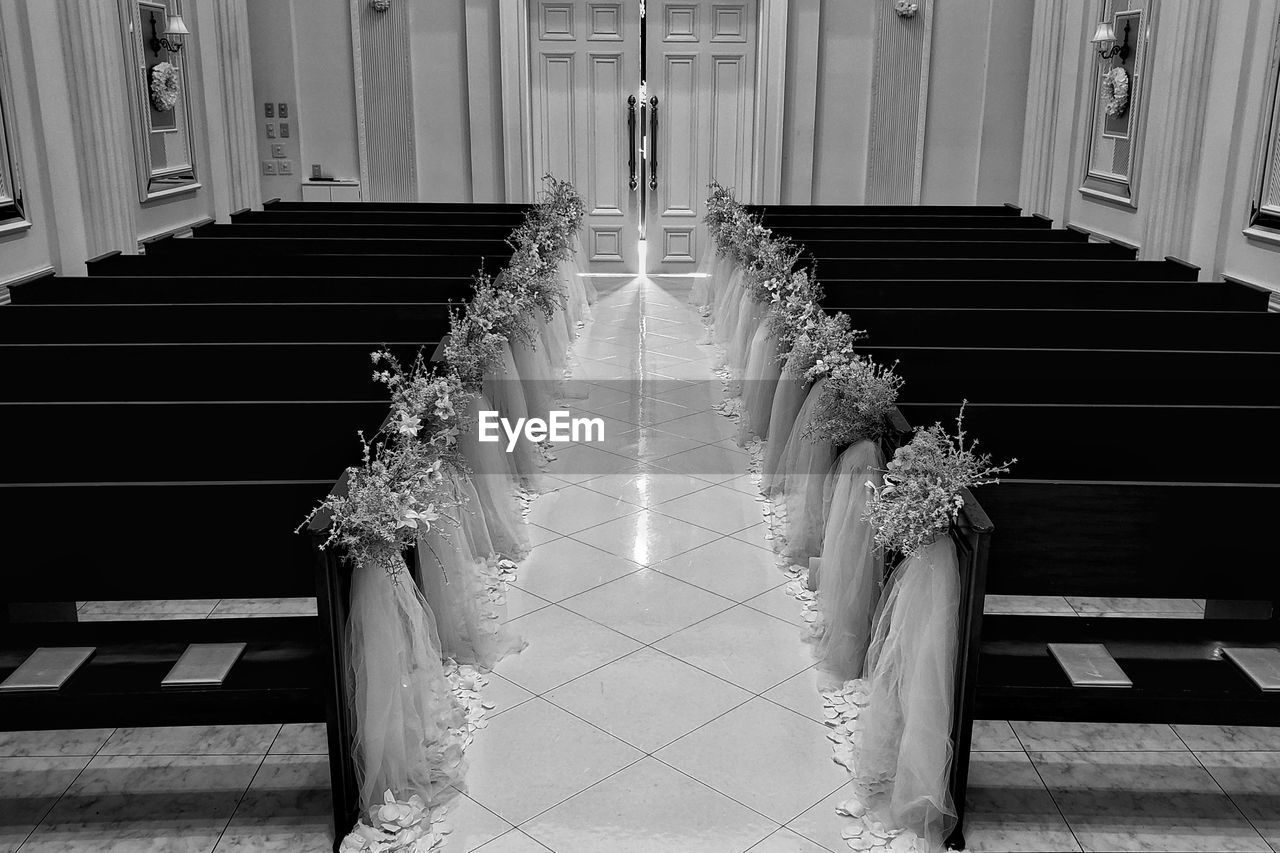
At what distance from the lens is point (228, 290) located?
5.02 metres

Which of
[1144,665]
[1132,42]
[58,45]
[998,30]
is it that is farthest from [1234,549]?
[998,30]

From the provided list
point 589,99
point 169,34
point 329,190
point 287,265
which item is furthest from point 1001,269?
point 329,190

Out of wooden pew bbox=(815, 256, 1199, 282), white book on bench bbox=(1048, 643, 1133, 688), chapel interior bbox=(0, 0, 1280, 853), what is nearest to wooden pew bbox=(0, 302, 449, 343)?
chapel interior bbox=(0, 0, 1280, 853)

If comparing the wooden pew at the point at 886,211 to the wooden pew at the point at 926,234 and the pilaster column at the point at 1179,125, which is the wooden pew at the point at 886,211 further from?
the pilaster column at the point at 1179,125

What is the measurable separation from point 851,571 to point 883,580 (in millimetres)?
309

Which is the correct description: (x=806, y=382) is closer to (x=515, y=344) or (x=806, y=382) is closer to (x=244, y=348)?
(x=515, y=344)

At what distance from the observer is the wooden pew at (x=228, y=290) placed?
4887mm

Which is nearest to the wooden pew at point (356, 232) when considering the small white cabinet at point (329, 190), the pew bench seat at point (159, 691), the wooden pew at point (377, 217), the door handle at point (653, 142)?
the wooden pew at point (377, 217)

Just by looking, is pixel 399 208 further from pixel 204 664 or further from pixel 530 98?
pixel 204 664

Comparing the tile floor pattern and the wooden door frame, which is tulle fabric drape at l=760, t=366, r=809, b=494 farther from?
the wooden door frame

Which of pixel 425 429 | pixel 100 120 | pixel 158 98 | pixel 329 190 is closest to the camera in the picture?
pixel 425 429

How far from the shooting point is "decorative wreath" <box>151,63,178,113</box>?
6902 millimetres

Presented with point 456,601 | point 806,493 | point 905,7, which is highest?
point 905,7

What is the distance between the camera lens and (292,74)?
31.8 ft
